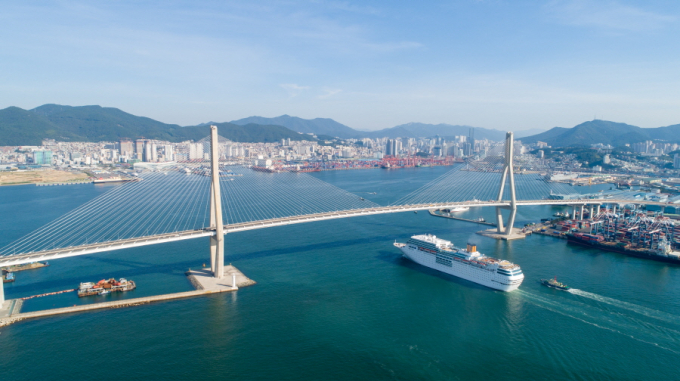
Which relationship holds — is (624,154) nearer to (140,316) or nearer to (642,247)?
(642,247)

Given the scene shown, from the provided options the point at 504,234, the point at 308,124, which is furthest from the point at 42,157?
the point at 308,124

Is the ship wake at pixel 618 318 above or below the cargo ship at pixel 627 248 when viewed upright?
below

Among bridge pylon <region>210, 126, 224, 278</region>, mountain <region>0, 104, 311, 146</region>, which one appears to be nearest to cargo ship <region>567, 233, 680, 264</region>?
bridge pylon <region>210, 126, 224, 278</region>

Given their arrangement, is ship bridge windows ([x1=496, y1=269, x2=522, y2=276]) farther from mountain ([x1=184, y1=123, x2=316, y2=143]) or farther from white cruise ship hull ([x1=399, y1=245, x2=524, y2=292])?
mountain ([x1=184, y1=123, x2=316, y2=143])

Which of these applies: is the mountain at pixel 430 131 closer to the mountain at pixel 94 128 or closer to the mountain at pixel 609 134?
the mountain at pixel 609 134

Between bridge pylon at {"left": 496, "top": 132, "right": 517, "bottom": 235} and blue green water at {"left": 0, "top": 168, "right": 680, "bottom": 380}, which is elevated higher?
bridge pylon at {"left": 496, "top": 132, "right": 517, "bottom": 235}

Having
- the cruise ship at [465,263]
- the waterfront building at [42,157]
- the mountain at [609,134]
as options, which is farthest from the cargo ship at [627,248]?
the mountain at [609,134]

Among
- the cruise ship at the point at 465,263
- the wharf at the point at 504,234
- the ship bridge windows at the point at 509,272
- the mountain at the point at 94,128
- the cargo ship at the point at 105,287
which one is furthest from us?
the mountain at the point at 94,128
